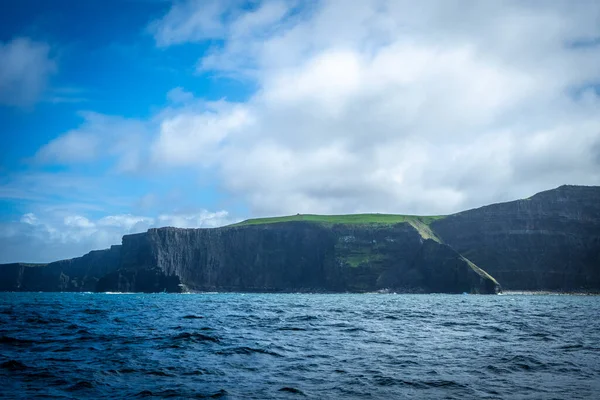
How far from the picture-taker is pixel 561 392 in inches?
656

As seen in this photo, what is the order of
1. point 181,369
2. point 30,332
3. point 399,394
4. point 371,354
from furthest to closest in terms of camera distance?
point 30,332 → point 371,354 → point 181,369 → point 399,394

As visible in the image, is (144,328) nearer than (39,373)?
No

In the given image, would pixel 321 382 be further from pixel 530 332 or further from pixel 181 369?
pixel 530 332

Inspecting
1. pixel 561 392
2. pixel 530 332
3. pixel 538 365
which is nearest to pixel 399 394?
pixel 561 392

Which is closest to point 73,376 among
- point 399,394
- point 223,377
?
point 223,377

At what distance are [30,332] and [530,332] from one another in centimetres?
3464

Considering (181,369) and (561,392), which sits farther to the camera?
(181,369)

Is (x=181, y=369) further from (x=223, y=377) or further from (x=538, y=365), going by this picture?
(x=538, y=365)

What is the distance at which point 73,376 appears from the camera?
61.2 ft

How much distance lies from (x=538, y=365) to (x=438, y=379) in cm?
610

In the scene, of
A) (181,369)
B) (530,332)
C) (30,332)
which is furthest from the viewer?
(530,332)

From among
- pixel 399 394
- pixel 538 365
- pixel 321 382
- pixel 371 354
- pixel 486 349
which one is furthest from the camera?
pixel 486 349

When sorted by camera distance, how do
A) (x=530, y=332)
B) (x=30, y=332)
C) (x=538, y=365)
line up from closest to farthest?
1. (x=538, y=365)
2. (x=30, y=332)
3. (x=530, y=332)

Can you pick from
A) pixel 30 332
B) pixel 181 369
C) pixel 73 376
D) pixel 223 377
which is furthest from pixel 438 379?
pixel 30 332
